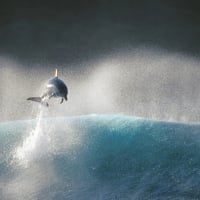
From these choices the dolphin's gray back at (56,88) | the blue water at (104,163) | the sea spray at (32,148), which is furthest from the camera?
the sea spray at (32,148)

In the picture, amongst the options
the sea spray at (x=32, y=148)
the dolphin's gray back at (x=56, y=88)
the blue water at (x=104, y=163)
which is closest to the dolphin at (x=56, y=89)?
the dolphin's gray back at (x=56, y=88)

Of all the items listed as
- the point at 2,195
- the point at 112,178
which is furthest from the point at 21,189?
the point at 112,178

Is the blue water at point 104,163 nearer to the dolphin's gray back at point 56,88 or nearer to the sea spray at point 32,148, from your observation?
the sea spray at point 32,148

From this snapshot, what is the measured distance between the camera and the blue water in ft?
46.0

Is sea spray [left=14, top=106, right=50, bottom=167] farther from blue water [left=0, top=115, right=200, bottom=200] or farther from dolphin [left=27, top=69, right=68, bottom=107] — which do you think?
dolphin [left=27, top=69, right=68, bottom=107]

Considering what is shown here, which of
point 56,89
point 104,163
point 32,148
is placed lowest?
point 104,163

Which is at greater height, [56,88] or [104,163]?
[56,88]

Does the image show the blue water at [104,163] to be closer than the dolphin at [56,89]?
Yes

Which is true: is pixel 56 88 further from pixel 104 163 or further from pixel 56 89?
pixel 104 163

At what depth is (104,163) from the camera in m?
17.5

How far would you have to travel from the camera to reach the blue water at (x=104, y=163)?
14.0m

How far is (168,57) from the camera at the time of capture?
32.6 meters

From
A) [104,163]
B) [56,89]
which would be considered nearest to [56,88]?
[56,89]

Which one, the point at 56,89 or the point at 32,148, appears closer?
the point at 56,89
